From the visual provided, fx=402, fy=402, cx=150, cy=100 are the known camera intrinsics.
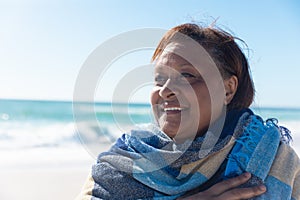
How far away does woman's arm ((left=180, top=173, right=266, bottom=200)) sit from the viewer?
1.16 m

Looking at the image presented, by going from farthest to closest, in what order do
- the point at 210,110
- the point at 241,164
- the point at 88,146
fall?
the point at 88,146
the point at 210,110
the point at 241,164

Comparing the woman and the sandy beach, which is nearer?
the woman

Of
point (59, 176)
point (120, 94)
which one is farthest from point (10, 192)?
point (120, 94)

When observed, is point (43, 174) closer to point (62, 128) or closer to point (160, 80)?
point (160, 80)

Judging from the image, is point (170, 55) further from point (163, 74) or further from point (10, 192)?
point (10, 192)

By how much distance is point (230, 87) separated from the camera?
1.40 m

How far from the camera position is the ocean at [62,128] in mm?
1478

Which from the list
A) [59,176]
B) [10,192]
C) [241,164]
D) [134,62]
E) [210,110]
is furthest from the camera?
[59,176]

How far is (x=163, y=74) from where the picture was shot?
136cm

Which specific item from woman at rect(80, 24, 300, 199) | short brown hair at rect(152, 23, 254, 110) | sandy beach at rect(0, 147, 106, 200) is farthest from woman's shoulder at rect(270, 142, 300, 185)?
sandy beach at rect(0, 147, 106, 200)

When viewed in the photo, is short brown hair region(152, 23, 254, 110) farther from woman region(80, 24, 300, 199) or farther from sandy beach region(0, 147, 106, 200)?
sandy beach region(0, 147, 106, 200)

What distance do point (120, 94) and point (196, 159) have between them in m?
0.44

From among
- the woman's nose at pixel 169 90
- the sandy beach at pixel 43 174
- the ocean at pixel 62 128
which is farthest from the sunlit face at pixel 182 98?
the sandy beach at pixel 43 174

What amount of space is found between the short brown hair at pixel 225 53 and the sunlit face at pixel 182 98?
8cm
